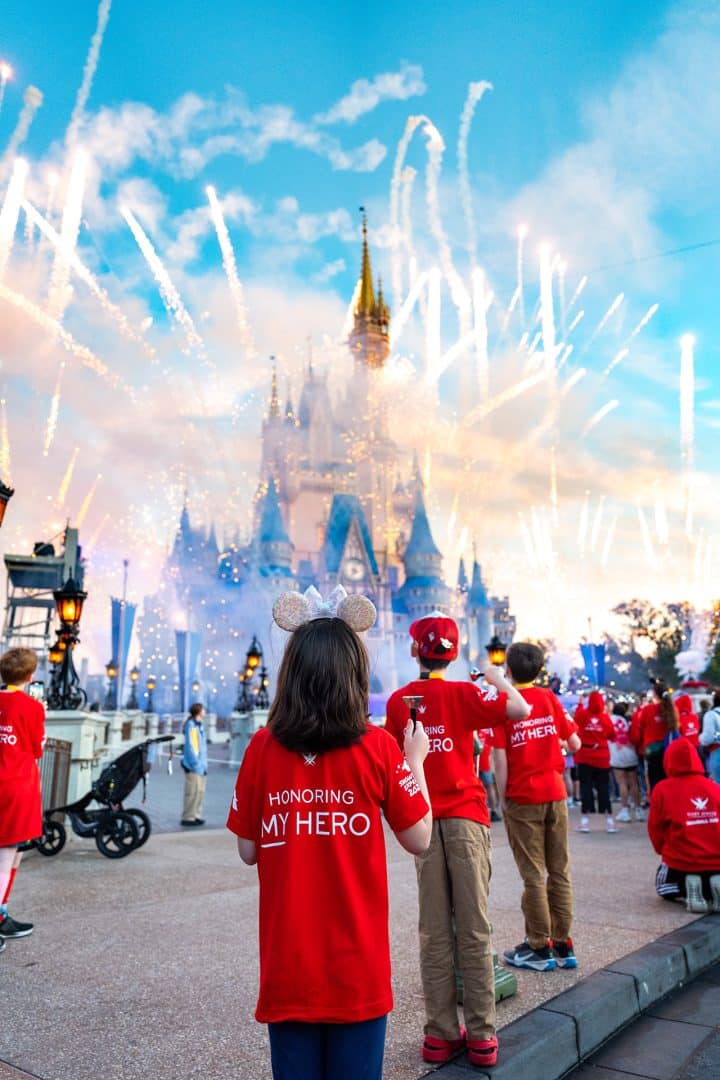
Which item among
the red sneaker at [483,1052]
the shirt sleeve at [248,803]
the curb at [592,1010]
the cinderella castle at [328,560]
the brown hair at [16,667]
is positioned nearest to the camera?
the shirt sleeve at [248,803]

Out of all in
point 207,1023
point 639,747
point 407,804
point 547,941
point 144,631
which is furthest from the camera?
point 144,631

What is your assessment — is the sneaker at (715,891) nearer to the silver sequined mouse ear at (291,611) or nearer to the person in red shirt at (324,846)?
the person in red shirt at (324,846)

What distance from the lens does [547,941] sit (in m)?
4.70

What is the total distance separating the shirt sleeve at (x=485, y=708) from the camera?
144 inches

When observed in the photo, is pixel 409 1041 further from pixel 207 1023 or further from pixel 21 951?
pixel 21 951

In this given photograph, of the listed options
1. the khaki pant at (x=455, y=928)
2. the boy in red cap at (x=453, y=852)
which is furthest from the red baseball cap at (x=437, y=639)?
the khaki pant at (x=455, y=928)

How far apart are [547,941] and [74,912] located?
153 inches

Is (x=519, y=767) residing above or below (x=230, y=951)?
above

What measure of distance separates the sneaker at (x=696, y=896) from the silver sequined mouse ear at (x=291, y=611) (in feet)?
16.6

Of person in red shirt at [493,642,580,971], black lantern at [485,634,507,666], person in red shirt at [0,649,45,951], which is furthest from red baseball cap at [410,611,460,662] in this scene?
black lantern at [485,634,507,666]

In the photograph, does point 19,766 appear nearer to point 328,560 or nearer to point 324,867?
point 324,867

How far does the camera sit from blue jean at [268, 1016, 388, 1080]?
6.93ft

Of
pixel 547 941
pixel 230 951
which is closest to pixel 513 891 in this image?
pixel 547 941

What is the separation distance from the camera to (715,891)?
6129mm
